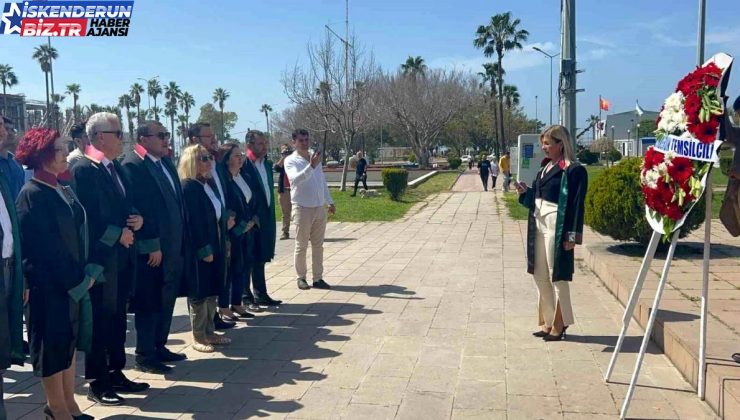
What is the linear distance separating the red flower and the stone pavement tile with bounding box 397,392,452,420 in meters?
2.11

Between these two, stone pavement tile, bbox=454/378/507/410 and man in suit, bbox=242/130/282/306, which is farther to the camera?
man in suit, bbox=242/130/282/306

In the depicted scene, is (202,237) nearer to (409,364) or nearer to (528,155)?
(409,364)

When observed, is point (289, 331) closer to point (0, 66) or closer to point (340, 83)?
point (340, 83)

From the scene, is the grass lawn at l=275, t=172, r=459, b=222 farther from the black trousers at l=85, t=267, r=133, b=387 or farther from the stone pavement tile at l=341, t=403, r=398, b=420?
the stone pavement tile at l=341, t=403, r=398, b=420

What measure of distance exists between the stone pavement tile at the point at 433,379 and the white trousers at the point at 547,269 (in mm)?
1305

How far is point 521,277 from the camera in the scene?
8.47 meters

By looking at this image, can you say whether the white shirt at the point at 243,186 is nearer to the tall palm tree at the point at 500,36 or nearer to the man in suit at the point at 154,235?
the man in suit at the point at 154,235

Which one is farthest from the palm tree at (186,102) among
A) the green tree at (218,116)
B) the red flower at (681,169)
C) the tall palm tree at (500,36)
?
the red flower at (681,169)

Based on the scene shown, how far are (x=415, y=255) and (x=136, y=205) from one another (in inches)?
252

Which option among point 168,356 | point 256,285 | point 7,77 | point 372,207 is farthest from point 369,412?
point 7,77

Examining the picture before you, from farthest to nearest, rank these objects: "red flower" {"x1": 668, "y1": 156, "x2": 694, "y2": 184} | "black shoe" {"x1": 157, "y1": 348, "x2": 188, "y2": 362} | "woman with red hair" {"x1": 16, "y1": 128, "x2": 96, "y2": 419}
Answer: "black shoe" {"x1": 157, "y1": 348, "x2": 188, "y2": 362}, "red flower" {"x1": 668, "y1": 156, "x2": 694, "y2": 184}, "woman with red hair" {"x1": 16, "y1": 128, "x2": 96, "y2": 419}

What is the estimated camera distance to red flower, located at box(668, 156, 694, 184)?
13.0ft

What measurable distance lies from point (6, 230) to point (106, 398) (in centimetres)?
158

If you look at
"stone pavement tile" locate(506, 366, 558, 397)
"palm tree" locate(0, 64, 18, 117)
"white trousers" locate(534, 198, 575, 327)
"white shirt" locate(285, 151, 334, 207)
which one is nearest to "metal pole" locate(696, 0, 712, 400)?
"stone pavement tile" locate(506, 366, 558, 397)
